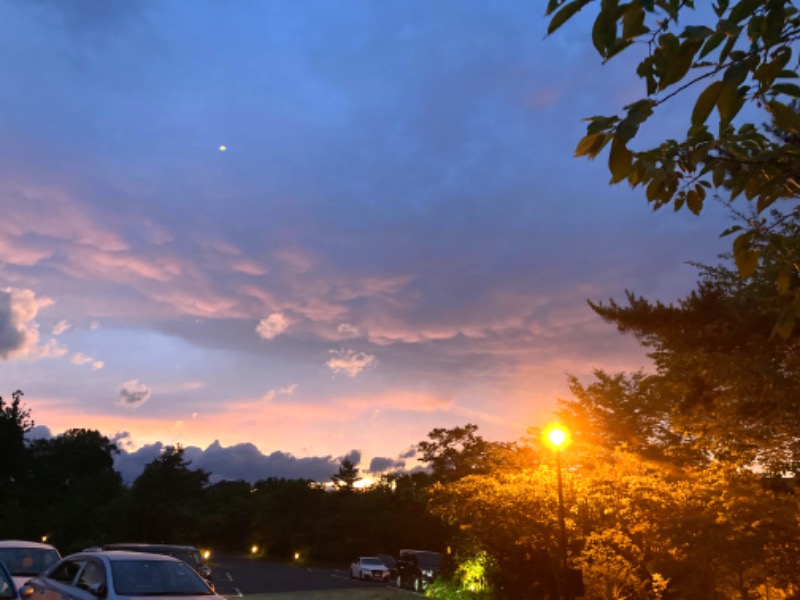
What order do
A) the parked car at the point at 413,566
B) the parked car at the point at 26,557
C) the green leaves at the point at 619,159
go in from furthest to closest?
1. the parked car at the point at 413,566
2. the parked car at the point at 26,557
3. the green leaves at the point at 619,159

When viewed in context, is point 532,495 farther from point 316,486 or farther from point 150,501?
point 316,486

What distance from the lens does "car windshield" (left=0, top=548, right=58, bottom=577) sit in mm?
13470

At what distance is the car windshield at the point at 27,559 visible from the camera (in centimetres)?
1347

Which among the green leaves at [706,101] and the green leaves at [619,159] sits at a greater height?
the green leaves at [706,101]

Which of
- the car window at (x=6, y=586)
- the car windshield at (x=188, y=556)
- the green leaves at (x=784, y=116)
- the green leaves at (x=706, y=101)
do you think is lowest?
the car windshield at (x=188, y=556)

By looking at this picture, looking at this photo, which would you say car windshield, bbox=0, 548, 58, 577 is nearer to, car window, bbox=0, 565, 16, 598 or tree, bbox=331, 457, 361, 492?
car window, bbox=0, 565, 16, 598

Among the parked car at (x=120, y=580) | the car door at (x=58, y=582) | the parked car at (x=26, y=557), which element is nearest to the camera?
the parked car at (x=120, y=580)

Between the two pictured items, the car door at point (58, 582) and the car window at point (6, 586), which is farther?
the car door at point (58, 582)

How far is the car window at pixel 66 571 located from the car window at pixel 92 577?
0.29 m

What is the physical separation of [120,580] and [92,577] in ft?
1.95

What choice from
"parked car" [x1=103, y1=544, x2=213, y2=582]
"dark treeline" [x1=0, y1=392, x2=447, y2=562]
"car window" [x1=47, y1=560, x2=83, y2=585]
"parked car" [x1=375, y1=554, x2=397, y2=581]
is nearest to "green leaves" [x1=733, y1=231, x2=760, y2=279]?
"car window" [x1=47, y1=560, x2=83, y2=585]

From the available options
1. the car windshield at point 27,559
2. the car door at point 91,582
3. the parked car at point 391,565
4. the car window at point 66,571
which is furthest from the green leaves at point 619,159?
the parked car at point 391,565

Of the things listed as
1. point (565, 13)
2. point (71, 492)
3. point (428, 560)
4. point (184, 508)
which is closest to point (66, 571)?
point (565, 13)

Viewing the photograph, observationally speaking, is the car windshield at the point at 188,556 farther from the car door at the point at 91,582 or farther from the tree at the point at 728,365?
the tree at the point at 728,365
